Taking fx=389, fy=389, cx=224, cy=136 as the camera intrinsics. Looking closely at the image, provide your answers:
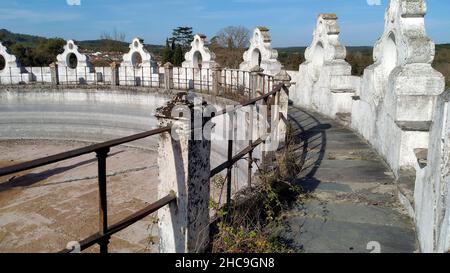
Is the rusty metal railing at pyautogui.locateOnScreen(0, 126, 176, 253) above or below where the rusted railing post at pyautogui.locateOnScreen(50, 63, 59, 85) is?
below

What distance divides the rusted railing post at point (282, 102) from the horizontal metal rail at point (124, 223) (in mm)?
3837

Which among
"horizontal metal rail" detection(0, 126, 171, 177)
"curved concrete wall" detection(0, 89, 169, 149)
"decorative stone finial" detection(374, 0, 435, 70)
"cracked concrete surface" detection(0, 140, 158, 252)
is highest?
"decorative stone finial" detection(374, 0, 435, 70)

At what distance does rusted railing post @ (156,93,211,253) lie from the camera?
3109 millimetres

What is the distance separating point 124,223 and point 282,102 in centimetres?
466

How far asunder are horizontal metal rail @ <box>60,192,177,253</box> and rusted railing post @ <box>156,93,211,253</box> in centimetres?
11

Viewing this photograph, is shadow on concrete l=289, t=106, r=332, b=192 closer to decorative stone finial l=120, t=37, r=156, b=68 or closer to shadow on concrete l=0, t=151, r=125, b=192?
shadow on concrete l=0, t=151, r=125, b=192

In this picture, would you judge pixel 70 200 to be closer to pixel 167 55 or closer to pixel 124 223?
pixel 124 223

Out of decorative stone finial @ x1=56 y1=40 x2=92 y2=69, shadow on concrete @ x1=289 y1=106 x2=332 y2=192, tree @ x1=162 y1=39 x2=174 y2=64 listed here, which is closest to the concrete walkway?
shadow on concrete @ x1=289 y1=106 x2=332 y2=192

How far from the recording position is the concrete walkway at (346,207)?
154 inches

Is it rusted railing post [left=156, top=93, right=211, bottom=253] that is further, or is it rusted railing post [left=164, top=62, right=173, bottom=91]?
rusted railing post [left=164, top=62, right=173, bottom=91]

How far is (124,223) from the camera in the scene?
2801 mm

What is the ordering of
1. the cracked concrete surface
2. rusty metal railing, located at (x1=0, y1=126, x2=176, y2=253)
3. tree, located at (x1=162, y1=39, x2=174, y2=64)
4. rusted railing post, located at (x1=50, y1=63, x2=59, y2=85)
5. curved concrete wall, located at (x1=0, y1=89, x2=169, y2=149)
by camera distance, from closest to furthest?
1. rusty metal railing, located at (x1=0, y1=126, x2=176, y2=253)
2. the cracked concrete surface
3. curved concrete wall, located at (x1=0, y1=89, x2=169, y2=149)
4. rusted railing post, located at (x1=50, y1=63, x2=59, y2=85)
5. tree, located at (x1=162, y1=39, x2=174, y2=64)

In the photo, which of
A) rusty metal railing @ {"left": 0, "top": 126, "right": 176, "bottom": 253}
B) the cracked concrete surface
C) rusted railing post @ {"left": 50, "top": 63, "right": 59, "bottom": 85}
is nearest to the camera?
rusty metal railing @ {"left": 0, "top": 126, "right": 176, "bottom": 253}
